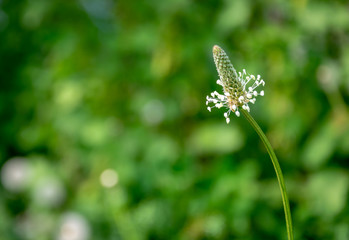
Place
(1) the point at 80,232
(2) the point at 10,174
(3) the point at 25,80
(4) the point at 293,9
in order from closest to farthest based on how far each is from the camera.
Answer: (4) the point at 293,9
(1) the point at 80,232
(2) the point at 10,174
(3) the point at 25,80


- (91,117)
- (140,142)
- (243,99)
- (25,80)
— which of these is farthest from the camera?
(25,80)

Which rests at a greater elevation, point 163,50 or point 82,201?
point 163,50

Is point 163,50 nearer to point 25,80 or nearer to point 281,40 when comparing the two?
point 281,40

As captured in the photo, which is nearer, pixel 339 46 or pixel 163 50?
pixel 339 46

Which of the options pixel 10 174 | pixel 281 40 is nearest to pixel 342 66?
pixel 281 40

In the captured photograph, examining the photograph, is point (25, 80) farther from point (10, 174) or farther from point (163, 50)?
point (163, 50)

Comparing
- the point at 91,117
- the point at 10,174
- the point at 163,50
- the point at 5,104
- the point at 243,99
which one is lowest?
the point at 243,99
